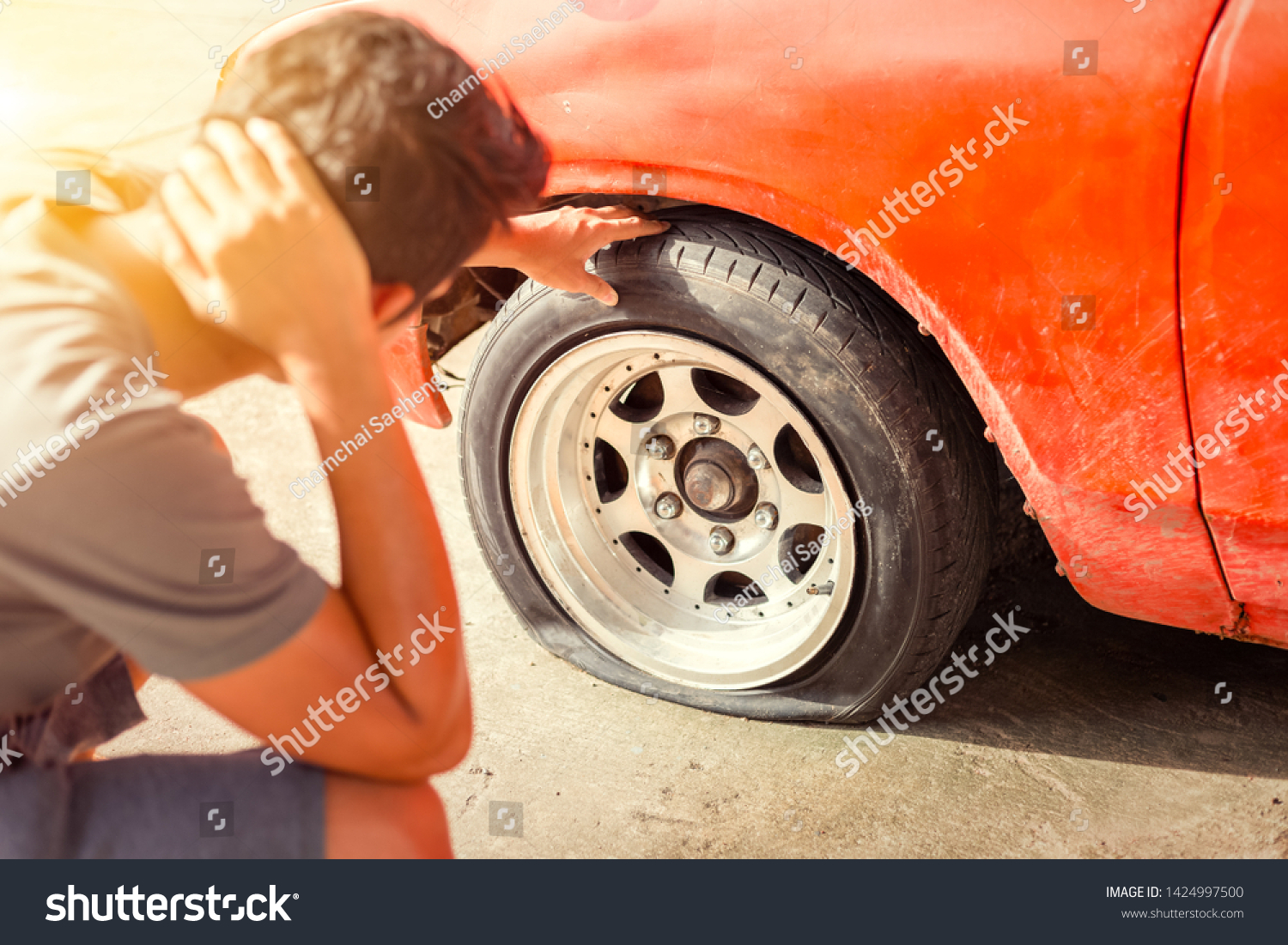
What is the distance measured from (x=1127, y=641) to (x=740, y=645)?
3.05 ft

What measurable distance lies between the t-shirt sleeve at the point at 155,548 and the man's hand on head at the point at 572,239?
844 mm

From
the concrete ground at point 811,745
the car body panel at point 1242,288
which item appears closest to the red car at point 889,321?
the car body panel at point 1242,288

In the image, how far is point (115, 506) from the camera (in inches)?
34.8

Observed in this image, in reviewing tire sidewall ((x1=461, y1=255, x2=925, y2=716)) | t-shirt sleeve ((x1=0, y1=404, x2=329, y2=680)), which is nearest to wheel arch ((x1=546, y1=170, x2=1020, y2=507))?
tire sidewall ((x1=461, y1=255, x2=925, y2=716))

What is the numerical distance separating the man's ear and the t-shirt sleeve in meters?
0.22

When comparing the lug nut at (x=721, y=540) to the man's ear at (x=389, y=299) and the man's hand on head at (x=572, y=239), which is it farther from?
the man's ear at (x=389, y=299)

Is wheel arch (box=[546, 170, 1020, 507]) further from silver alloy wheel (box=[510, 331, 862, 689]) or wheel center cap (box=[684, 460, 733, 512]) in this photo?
wheel center cap (box=[684, 460, 733, 512])

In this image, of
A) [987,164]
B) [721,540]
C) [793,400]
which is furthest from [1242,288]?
[721,540]

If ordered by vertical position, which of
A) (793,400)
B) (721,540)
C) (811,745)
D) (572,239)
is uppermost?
(572,239)

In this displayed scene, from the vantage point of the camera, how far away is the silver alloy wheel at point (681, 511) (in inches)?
81.1

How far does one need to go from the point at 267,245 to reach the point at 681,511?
139 centimetres

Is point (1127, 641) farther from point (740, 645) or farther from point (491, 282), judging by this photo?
point (491, 282)

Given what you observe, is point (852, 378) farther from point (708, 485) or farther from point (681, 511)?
point (681, 511)

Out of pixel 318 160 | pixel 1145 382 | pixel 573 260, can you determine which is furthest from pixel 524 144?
pixel 1145 382
